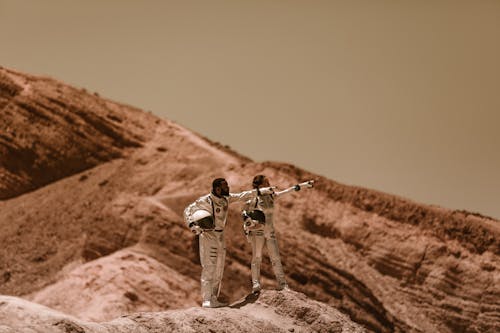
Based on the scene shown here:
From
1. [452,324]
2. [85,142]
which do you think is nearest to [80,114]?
[85,142]

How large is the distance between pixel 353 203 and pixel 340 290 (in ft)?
17.0

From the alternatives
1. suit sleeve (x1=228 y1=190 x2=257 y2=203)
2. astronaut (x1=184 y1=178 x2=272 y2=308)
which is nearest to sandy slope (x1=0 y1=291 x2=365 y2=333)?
astronaut (x1=184 y1=178 x2=272 y2=308)

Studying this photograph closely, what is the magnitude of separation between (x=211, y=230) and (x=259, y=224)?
4.71ft

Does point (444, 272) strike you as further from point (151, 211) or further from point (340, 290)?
point (151, 211)

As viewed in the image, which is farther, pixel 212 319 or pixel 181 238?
pixel 181 238

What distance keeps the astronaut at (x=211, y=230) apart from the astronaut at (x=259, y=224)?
0.98 metres

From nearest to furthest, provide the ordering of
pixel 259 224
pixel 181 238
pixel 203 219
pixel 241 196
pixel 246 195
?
pixel 203 219
pixel 241 196
pixel 246 195
pixel 259 224
pixel 181 238

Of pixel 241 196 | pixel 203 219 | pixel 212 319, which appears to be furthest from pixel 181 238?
pixel 212 319

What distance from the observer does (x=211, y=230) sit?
666 inches

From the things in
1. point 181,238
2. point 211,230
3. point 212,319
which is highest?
point 211,230

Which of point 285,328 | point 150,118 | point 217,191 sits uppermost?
point 150,118

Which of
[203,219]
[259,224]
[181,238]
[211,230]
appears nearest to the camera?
[203,219]

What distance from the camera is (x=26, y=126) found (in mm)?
39594

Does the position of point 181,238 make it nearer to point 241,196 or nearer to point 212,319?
point 241,196
